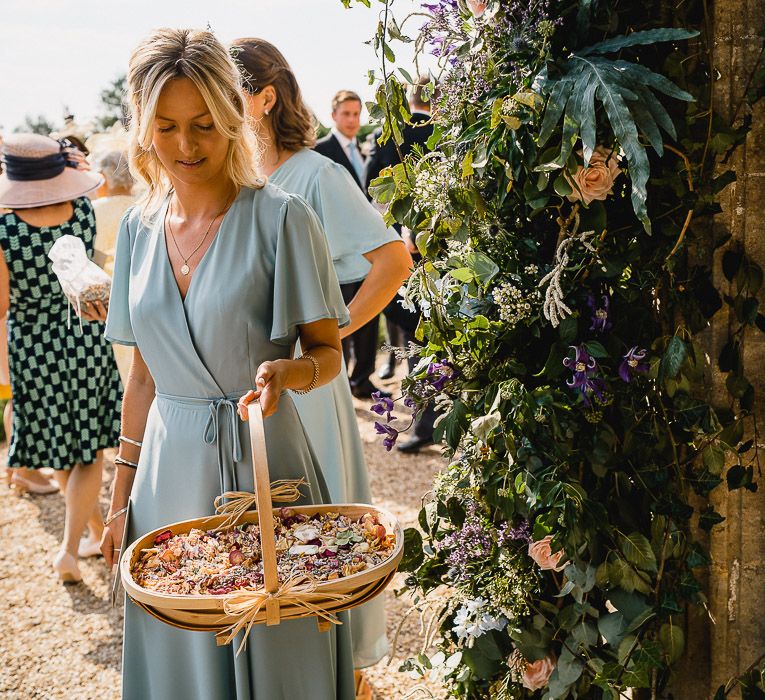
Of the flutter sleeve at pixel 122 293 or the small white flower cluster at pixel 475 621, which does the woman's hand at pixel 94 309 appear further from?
the small white flower cluster at pixel 475 621

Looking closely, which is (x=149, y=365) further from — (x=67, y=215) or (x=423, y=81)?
(x=67, y=215)

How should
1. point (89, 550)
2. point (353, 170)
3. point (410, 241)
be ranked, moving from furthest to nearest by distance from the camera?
1. point (353, 170)
2. point (410, 241)
3. point (89, 550)

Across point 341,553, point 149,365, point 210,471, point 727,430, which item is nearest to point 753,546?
point 727,430

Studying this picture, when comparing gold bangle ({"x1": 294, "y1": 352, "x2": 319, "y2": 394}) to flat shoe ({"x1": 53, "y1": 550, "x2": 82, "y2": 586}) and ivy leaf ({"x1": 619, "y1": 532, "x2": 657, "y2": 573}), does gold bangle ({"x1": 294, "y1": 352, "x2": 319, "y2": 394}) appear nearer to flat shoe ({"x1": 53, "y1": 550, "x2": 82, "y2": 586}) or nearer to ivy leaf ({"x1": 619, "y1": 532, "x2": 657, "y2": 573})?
ivy leaf ({"x1": 619, "y1": 532, "x2": 657, "y2": 573})

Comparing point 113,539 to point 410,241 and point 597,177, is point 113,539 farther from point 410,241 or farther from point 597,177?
point 410,241

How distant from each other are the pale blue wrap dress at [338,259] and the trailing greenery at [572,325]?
2.68 feet

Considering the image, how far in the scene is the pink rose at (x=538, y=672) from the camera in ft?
6.45

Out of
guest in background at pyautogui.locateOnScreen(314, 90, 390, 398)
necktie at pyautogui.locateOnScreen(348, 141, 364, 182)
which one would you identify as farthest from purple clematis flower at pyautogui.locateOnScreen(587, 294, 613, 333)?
necktie at pyautogui.locateOnScreen(348, 141, 364, 182)

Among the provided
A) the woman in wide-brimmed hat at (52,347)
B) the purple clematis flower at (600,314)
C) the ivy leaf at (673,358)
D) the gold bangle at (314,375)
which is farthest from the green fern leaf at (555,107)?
the woman in wide-brimmed hat at (52,347)

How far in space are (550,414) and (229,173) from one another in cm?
95

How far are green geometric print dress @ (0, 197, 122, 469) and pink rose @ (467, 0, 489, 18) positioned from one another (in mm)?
3128

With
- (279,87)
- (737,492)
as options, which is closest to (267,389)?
(737,492)

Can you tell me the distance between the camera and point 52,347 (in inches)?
177

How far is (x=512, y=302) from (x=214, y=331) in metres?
0.68
